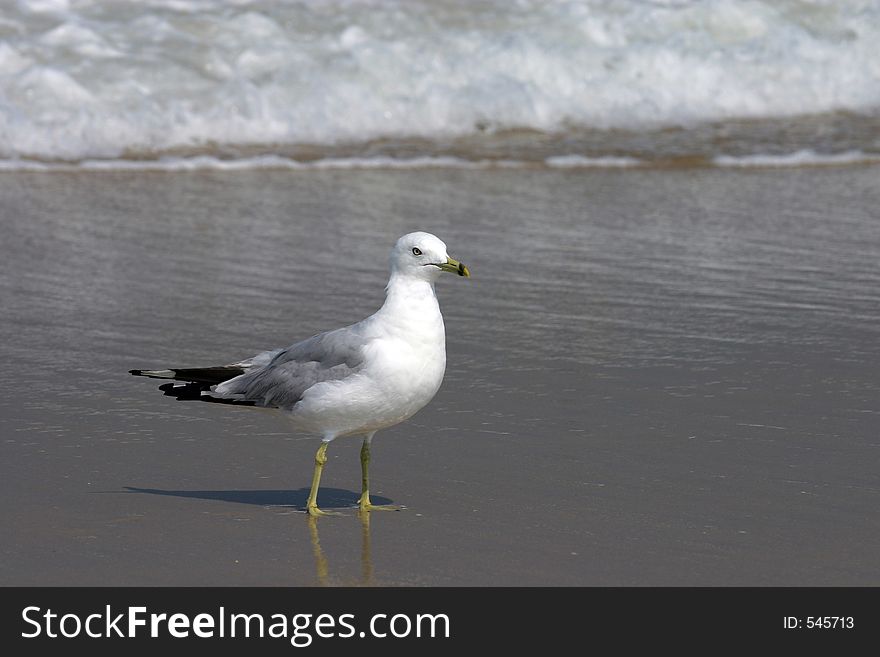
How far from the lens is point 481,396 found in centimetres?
565

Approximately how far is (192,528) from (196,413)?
123 cm

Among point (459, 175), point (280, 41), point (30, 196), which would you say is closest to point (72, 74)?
point (280, 41)

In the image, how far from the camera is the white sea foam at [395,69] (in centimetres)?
1253

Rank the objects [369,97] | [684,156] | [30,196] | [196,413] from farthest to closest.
→ [369,97], [684,156], [30,196], [196,413]

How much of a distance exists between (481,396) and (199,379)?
1.40 metres

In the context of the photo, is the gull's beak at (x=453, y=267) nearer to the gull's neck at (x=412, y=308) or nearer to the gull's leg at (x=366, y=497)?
the gull's neck at (x=412, y=308)

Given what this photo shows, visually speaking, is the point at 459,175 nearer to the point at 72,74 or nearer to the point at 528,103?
the point at 528,103

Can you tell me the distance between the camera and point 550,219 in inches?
365

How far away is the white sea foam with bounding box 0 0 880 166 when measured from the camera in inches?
493

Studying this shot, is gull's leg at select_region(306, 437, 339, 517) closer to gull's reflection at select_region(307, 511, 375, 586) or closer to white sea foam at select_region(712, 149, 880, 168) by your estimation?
gull's reflection at select_region(307, 511, 375, 586)

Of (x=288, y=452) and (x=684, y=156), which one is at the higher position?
(x=684, y=156)

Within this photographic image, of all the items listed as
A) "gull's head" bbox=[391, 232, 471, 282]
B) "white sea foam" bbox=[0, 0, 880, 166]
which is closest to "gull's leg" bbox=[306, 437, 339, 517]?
"gull's head" bbox=[391, 232, 471, 282]

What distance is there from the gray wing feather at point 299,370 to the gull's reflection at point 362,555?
42 centimetres

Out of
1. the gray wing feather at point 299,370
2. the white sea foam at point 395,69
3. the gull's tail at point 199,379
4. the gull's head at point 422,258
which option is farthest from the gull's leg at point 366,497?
the white sea foam at point 395,69
